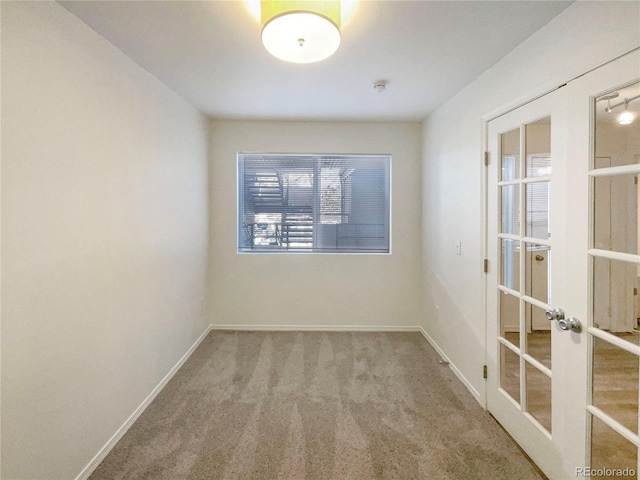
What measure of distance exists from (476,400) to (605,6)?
8.21 ft

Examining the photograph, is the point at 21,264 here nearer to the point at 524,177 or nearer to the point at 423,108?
the point at 524,177

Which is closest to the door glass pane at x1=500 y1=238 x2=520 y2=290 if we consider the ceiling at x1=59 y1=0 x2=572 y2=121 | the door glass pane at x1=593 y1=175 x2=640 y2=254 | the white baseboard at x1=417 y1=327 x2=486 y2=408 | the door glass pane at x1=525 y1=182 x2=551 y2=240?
the door glass pane at x1=525 y1=182 x2=551 y2=240

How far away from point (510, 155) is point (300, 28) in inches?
60.8

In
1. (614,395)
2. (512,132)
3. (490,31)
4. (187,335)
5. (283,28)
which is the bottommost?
(187,335)

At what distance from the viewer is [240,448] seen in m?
1.96

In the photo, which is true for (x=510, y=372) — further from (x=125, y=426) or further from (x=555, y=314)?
(x=125, y=426)

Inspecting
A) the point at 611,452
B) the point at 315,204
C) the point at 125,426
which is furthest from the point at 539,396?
the point at 315,204

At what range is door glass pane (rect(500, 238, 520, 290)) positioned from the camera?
2.00 m

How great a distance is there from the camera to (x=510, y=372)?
2096mm

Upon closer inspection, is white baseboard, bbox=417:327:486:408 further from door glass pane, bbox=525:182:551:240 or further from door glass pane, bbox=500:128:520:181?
door glass pane, bbox=500:128:520:181

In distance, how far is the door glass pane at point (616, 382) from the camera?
129 cm

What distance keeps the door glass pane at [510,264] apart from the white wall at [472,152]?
9.4 inches

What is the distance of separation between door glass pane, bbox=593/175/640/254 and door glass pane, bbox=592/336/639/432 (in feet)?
1.47

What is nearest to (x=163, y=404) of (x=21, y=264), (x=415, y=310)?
(x=21, y=264)
